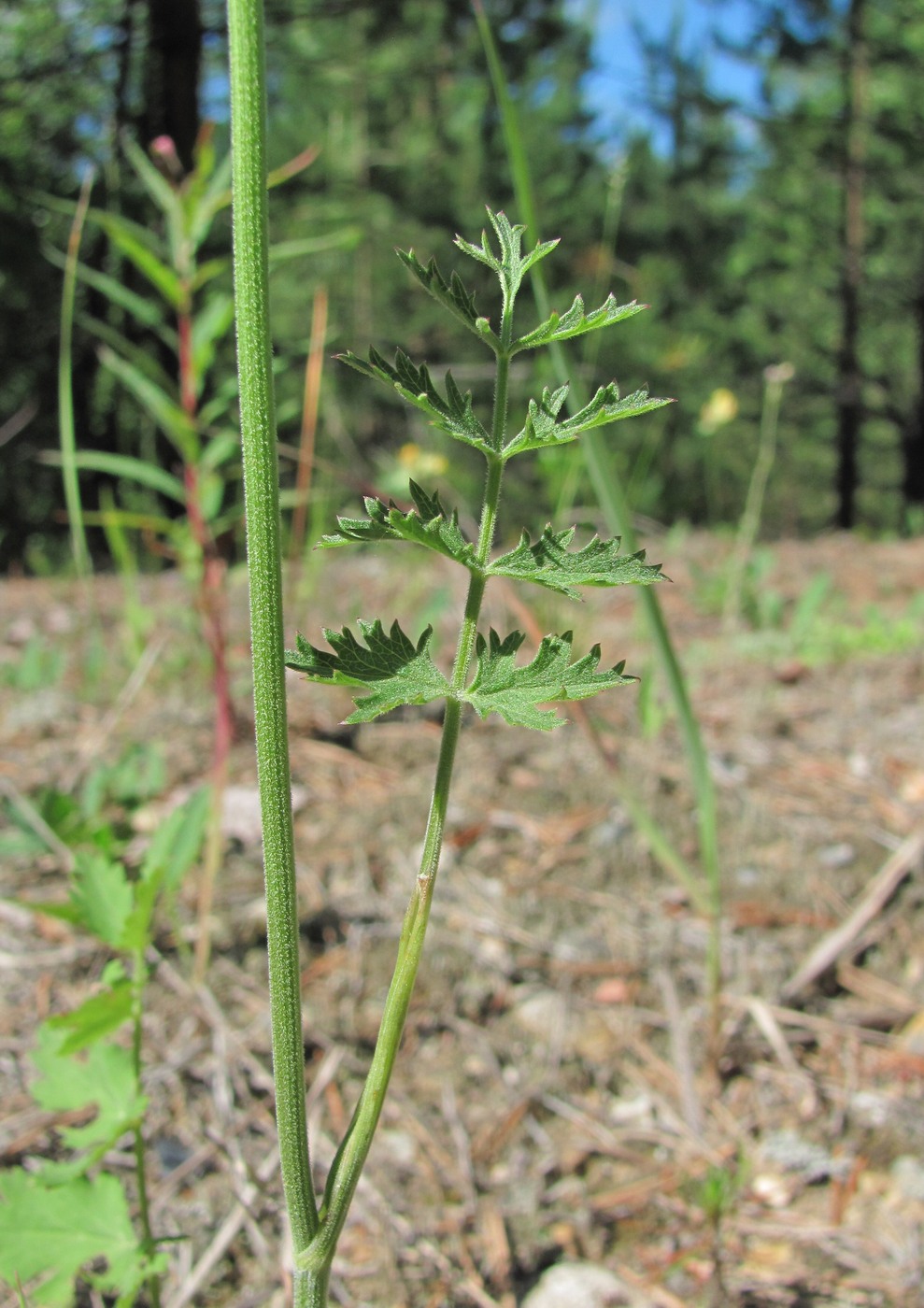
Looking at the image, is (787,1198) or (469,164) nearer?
(787,1198)

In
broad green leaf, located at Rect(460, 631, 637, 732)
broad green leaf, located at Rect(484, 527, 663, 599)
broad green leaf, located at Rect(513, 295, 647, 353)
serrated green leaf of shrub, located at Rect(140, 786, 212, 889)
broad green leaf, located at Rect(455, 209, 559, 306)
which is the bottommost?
serrated green leaf of shrub, located at Rect(140, 786, 212, 889)

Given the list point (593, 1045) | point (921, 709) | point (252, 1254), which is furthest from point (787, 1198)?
point (921, 709)

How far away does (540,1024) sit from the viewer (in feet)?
3.75

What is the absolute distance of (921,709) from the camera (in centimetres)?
192

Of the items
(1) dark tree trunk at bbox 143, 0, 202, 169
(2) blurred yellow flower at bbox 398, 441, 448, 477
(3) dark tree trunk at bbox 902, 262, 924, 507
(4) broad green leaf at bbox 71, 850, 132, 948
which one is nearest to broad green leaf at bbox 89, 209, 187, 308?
(4) broad green leaf at bbox 71, 850, 132, 948

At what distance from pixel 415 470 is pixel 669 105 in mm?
9791

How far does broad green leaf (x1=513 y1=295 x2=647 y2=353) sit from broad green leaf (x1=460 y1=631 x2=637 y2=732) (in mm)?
126

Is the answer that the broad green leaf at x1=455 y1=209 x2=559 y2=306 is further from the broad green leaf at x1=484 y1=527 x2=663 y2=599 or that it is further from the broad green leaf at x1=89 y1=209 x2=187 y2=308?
the broad green leaf at x1=89 y1=209 x2=187 y2=308

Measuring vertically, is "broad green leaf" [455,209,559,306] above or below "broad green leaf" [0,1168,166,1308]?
above

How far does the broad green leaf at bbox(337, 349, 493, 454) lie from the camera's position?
42 cm

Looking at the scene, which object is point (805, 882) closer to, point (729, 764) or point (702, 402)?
point (729, 764)

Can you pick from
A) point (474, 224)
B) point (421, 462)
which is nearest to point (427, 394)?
point (421, 462)

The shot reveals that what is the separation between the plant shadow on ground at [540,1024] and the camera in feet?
2.90

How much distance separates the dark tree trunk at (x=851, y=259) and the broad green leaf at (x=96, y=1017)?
11.1 metres
